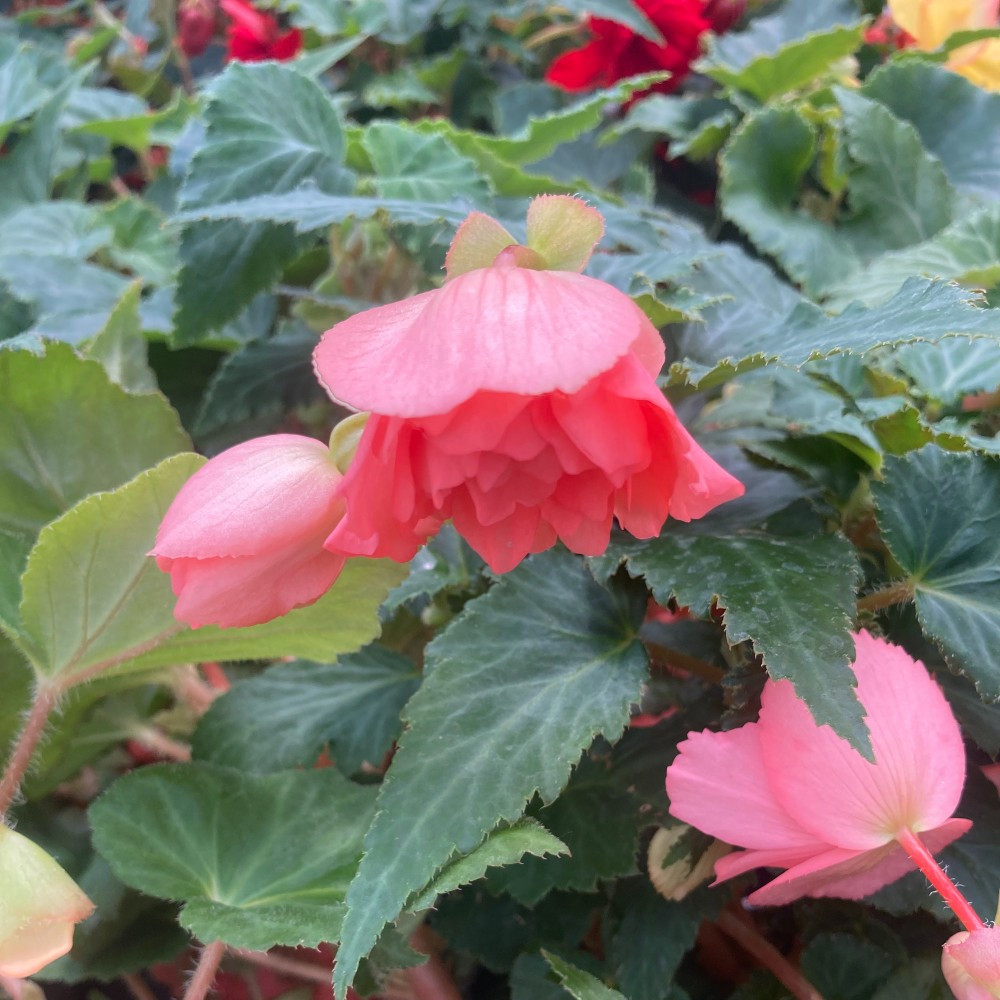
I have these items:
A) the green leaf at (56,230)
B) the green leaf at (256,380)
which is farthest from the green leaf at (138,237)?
the green leaf at (256,380)

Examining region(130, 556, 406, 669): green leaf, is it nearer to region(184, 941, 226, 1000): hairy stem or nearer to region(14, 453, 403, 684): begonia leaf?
region(14, 453, 403, 684): begonia leaf

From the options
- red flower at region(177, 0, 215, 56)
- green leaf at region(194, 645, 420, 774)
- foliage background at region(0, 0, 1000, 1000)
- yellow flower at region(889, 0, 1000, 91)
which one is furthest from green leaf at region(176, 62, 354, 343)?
red flower at region(177, 0, 215, 56)

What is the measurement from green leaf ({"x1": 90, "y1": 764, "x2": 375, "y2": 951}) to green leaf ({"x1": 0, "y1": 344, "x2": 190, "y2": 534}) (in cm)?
14

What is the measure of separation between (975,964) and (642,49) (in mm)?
890

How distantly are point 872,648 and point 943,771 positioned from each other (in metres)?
0.05

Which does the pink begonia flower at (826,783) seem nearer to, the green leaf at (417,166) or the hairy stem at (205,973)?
the hairy stem at (205,973)

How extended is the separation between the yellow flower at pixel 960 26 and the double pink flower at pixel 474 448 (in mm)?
705

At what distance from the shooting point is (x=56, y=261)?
709 mm

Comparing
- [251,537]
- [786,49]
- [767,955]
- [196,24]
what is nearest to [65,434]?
[251,537]

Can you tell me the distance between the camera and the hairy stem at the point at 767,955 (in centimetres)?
39

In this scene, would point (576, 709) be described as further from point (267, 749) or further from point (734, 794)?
point (267, 749)

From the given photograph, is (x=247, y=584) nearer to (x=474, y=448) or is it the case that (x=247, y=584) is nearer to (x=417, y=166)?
(x=474, y=448)

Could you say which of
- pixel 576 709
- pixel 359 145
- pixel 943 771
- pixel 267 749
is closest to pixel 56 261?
pixel 359 145

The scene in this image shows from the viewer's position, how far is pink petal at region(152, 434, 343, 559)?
28 centimetres
